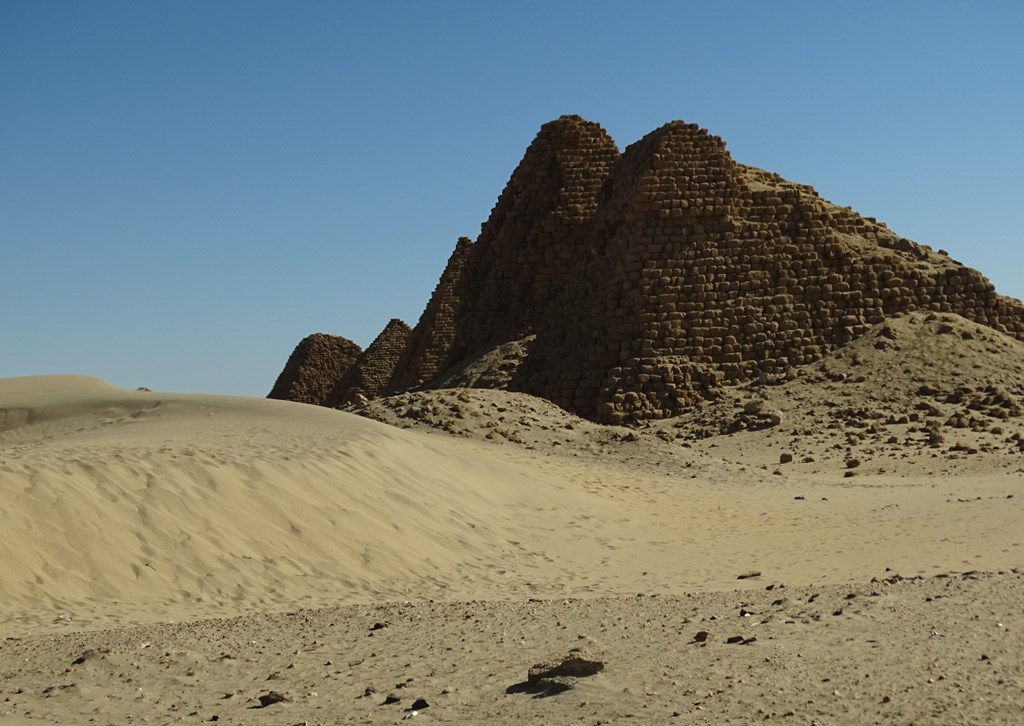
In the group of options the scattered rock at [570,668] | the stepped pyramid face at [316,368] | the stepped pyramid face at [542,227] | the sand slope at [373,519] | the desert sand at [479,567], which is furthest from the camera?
the stepped pyramid face at [316,368]

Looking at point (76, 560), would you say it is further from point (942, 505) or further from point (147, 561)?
point (942, 505)

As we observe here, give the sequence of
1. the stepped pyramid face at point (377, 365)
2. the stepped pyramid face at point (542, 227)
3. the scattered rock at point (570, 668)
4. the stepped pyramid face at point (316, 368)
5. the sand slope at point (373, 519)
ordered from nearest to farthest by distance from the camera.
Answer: the scattered rock at point (570, 668), the sand slope at point (373, 519), the stepped pyramid face at point (542, 227), the stepped pyramid face at point (377, 365), the stepped pyramid face at point (316, 368)

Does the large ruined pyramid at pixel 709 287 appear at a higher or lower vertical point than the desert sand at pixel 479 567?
higher

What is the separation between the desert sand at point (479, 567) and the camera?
6562 mm

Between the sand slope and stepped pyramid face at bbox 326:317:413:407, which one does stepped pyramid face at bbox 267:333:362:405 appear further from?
the sand slope

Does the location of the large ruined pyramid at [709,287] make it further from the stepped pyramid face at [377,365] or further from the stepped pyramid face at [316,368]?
the stepped pyramid face at [316,368]

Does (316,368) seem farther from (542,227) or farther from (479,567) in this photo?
(479,567)

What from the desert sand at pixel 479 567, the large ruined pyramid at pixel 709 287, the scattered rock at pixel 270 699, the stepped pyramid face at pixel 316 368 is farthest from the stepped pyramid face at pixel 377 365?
the scattered rock at pixel 270 699

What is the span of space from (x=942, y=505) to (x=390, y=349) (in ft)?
132

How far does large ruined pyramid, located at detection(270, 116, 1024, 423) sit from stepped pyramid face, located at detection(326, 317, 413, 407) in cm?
2056

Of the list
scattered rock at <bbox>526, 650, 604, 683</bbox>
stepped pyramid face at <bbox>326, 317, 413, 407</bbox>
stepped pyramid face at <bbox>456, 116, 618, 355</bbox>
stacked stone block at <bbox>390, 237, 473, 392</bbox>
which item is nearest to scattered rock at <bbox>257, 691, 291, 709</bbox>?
scattered rock at <bbox>526, 650, 604, 683</bbox>

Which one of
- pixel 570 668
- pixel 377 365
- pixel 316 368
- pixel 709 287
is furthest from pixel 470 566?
pixel 316 368

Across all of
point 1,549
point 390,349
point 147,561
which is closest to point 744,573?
point 147,561

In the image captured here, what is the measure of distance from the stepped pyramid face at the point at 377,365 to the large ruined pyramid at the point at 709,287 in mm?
20560
